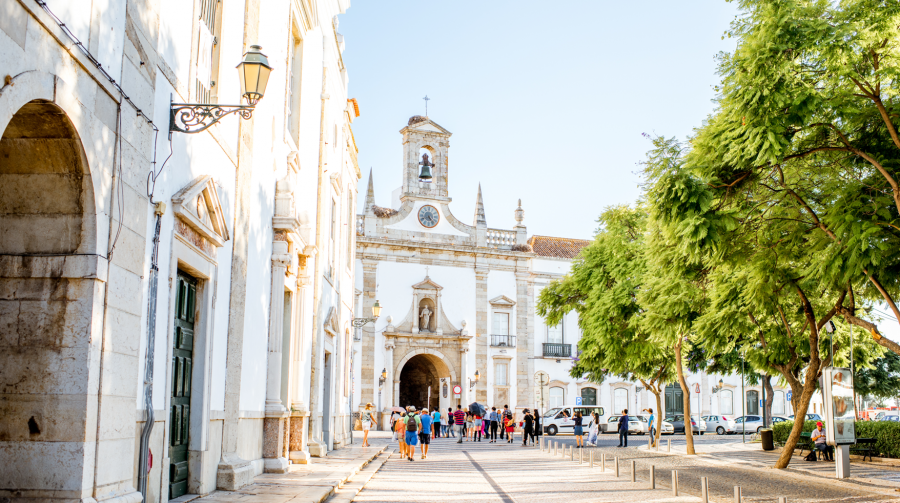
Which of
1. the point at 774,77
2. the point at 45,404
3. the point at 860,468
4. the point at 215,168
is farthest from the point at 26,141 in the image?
the point at 860,468

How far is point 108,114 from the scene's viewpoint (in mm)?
6848

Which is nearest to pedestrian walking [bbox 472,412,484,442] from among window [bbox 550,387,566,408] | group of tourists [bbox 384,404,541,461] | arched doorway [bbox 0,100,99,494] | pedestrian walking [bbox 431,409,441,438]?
group of tourists [bbox 384,404,541,461]

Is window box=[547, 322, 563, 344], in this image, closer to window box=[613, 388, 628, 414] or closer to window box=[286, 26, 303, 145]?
window box=[613, 388, 628, 414]

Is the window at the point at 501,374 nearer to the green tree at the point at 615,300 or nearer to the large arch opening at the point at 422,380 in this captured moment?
the large arch opening at the point at 422,380

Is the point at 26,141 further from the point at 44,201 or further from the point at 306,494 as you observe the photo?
the point at 306,494

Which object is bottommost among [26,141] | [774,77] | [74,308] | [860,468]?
[860,468]

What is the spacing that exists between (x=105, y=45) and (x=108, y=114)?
56cm

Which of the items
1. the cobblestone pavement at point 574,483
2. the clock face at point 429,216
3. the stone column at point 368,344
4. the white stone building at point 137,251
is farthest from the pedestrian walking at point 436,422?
the white stone building at point 137,251

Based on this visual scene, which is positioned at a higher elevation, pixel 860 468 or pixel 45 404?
pixel 45 404

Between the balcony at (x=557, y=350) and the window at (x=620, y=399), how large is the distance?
167 inches

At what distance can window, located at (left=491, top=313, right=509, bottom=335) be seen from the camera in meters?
47.1

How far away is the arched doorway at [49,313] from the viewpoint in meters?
6.41

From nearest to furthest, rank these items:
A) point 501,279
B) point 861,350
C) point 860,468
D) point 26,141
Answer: point 26,141
point 860,468
point 861,350
point 501,279

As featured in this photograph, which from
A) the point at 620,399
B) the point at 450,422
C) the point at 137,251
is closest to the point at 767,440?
the point at 450,422
